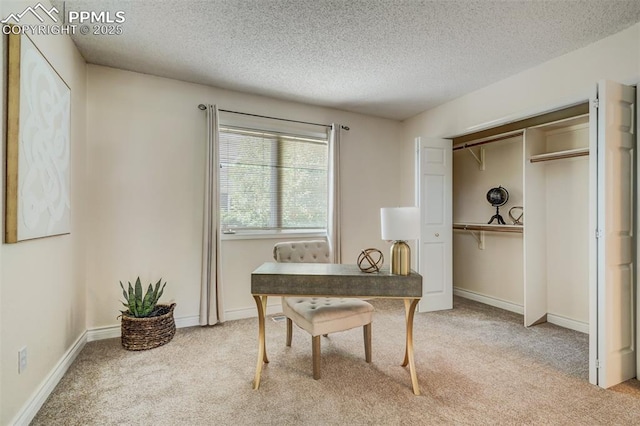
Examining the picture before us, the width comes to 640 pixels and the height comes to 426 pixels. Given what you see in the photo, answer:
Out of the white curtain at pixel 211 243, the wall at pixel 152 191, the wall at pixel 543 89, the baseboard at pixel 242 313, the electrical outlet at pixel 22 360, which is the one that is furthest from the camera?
the baseboard at pixel 242 313

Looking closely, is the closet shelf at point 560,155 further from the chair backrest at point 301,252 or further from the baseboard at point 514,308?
the chair backrest at point 301,252

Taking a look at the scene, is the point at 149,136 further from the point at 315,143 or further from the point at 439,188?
the point at 439,188

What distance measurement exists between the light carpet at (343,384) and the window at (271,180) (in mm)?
1320

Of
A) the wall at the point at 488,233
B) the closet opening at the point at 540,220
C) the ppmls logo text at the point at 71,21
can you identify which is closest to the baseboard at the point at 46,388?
the ppmls logo text at the point at 71,21

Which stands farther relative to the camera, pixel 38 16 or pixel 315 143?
pixel 315 143

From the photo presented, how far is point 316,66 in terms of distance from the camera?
3039 mm

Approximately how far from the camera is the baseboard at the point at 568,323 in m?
3.23

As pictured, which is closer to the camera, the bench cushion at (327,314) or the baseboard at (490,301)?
the bench cushion at (327,314)

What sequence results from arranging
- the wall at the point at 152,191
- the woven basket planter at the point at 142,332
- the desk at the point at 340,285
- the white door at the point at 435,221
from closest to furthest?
the desk at the point at 340,285
the woven basket planter at the point at 142,332
the wall at the point at 152,191
the white door at the point at 435,221

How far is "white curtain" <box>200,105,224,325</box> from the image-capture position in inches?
132

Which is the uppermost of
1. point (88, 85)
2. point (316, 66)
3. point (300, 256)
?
point (316, 66)

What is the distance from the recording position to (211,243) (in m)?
3.36

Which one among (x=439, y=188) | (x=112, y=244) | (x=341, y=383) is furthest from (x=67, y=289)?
(x=439, y=188)

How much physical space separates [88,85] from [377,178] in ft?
11.4
